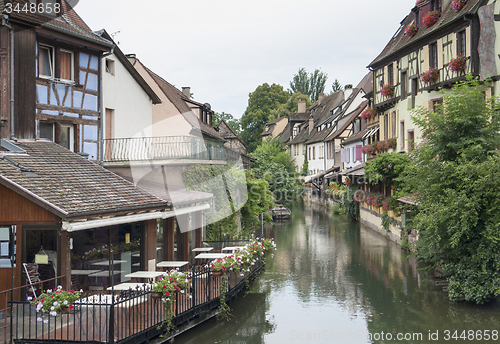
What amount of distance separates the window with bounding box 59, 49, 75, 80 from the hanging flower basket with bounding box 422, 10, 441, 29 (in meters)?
16.7

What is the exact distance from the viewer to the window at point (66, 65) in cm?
1496

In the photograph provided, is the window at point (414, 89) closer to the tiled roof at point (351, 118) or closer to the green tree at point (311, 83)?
the tiled roof at point (351, 118)

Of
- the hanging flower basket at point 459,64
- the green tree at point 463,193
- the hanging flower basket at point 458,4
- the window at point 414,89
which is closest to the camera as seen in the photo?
the green tree at point 463,193

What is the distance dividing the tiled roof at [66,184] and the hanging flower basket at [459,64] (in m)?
13.6

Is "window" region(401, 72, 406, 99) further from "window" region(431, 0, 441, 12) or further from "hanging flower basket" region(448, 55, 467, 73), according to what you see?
"hanging flower basket" region(448, 55, 467, 73)

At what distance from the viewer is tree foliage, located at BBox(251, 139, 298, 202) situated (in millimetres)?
48875

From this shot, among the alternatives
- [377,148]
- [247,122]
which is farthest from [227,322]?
[247,122]

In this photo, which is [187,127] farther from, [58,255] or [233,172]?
[58,255]

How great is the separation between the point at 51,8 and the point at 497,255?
593 inches

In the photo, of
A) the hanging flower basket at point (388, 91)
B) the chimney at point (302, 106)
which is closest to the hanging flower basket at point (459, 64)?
the hanging flower basket at point (388, 91)

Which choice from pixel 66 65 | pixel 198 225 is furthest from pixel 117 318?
pixel 66 65

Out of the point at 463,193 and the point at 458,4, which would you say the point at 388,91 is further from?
the point at 463,193

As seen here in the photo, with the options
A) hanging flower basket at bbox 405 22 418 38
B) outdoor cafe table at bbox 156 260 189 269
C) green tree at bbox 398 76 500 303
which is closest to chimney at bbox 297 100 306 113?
hanging flower basket at bbox 405 22 418 38

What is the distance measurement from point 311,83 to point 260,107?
50.9 ft
